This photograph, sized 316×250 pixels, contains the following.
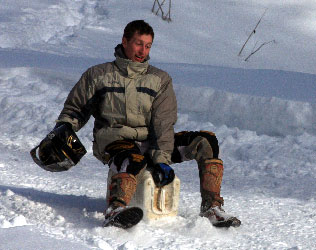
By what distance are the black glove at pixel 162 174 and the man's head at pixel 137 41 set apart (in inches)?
25.5

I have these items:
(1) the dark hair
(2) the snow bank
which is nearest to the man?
(1) the dark hair

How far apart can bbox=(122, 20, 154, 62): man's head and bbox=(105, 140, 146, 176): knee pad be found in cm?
52

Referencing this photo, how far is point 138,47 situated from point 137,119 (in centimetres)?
43

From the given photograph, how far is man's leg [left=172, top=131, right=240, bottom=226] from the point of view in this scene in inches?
149

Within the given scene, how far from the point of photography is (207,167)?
3807mm

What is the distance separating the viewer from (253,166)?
18.8 feet

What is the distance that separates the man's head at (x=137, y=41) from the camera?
3.79 metres

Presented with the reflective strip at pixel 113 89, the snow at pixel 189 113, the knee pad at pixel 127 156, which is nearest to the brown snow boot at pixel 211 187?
the snow at pixel 189 113

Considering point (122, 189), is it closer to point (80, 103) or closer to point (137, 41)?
point (80, 103)

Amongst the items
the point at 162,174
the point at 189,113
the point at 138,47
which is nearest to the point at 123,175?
the point at 162,174

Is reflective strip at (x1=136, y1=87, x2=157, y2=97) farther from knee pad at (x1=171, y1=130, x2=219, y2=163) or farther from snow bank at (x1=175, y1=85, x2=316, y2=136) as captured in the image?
snow bank at (x1=175, y1=85, x2=316, y2=136)

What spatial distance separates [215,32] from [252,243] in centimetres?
918

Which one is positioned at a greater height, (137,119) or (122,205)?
(137,119)

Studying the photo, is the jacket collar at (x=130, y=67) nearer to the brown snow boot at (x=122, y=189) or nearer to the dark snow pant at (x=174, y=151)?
the dark snow pant at (x=174, y=151)
